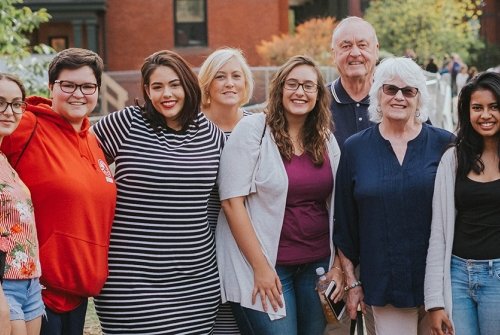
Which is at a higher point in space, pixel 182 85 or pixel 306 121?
pixel 182 85

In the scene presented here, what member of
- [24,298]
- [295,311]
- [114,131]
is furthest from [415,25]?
[24,298]

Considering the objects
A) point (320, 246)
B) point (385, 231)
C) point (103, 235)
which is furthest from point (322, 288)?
point (103, 235)

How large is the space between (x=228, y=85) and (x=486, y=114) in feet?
6.42

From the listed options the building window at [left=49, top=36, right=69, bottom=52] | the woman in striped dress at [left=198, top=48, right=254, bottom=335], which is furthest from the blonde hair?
the building window at [left=49, top=36, right=69, bottom=52]

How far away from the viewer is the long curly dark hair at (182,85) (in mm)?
4477

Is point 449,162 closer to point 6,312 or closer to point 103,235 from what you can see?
point 103,235

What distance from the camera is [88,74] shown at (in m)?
4.17

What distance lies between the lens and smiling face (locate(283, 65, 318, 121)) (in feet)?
15.2

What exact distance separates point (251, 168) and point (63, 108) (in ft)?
3.76

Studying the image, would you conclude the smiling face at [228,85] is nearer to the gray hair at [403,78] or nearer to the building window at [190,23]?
the gray hair at [403,78]

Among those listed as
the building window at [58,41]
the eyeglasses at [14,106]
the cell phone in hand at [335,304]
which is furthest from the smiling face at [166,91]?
the building window at [58,41]

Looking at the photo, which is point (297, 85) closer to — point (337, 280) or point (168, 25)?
point (337, 280)

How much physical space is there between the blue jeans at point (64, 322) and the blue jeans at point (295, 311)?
1008 millimetres

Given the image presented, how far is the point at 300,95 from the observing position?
462 centimetres
